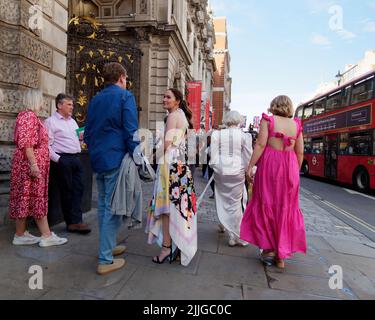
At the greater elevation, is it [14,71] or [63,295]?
[14,71]

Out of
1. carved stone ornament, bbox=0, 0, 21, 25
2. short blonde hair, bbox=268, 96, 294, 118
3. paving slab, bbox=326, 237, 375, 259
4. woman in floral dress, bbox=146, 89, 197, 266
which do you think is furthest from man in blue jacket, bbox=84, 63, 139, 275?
paving slab, bbox=326, 237, 375, 259

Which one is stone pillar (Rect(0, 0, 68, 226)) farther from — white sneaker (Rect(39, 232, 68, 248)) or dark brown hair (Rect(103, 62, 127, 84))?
dark brown hair (Rect(103, 62, 127, 84))

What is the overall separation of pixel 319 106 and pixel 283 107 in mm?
13466

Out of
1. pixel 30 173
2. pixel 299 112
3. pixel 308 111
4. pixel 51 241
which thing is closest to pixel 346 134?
pixel 308 111

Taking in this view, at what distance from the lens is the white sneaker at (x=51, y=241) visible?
3595 millimetres

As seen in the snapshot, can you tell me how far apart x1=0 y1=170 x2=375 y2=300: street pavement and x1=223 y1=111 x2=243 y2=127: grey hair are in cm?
163

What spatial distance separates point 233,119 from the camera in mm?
4164

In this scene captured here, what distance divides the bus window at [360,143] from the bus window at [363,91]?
4.21ft

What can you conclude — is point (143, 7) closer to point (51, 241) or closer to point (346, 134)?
point (346, 134)

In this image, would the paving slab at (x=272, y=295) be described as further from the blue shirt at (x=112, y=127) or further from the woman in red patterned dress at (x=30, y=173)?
the woman in red patterned dress at (x=30, y=173)

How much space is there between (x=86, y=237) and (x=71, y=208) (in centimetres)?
47

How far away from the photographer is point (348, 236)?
5.18 meters

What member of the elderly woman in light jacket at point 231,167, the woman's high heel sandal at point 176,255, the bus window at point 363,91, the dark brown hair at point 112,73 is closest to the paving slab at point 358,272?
the elderly woman in light jacket at point 231,167
